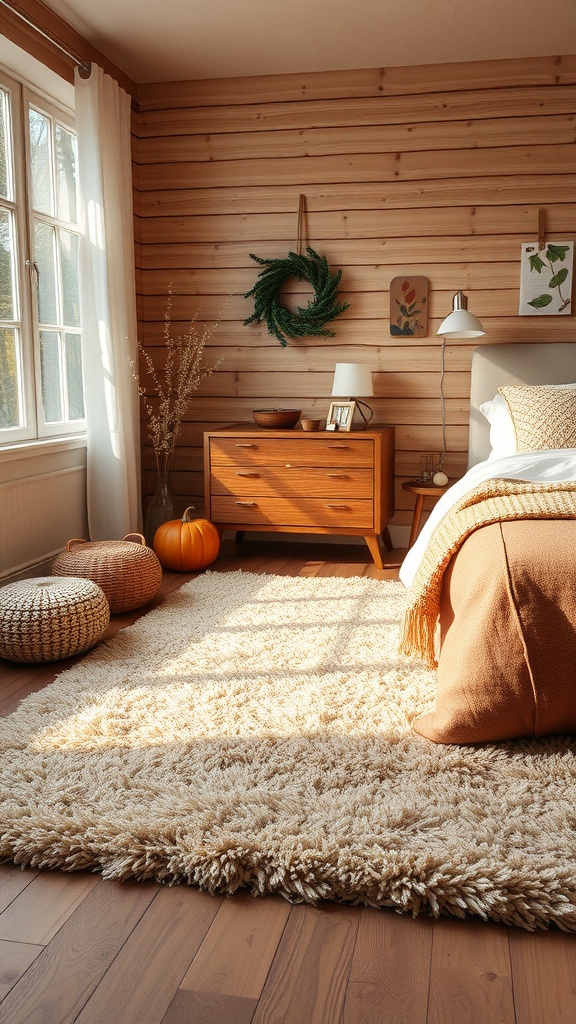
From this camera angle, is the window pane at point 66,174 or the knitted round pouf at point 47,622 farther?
the window pane at point 66,174

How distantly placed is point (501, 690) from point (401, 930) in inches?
26.2

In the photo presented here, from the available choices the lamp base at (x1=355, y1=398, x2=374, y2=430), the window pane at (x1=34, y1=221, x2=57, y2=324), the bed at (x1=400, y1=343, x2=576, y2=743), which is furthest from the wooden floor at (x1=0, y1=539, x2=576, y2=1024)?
the lamp base at (x1=355, y1=398, x2=374, y2=430)

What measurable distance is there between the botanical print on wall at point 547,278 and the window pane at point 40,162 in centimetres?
228

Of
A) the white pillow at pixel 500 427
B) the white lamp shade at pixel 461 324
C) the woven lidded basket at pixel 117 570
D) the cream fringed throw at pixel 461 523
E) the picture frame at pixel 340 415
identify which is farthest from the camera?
the picture frame at pixel 340 415

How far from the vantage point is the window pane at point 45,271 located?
3717 mm

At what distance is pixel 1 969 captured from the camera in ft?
4.28

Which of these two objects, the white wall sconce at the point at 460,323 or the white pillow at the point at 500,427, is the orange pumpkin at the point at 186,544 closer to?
the white pillow at the point at 500,427

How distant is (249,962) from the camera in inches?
52.1

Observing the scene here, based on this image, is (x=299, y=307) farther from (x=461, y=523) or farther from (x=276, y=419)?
(x=461, y=523)

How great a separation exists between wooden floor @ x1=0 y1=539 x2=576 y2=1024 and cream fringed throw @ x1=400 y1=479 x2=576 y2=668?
1015mm

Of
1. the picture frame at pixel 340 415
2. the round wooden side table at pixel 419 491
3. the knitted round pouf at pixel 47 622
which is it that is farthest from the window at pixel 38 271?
the round wooden side table at pixel 419 491

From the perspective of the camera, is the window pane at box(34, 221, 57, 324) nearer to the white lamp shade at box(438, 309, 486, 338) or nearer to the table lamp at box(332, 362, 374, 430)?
the table lamp at box(332, 362, 374, 430)

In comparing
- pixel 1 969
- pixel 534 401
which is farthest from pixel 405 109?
pixel 1 969

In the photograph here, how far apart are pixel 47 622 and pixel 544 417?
2.14 m
